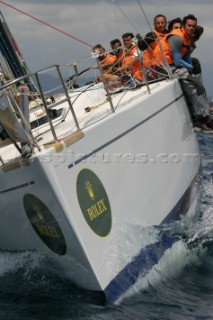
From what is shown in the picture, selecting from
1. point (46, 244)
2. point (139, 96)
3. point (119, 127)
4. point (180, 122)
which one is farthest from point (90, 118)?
point (180, 122)

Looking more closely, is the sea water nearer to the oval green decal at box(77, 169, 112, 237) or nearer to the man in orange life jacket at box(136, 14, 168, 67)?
the oval green decal at box(77, 169, 112, 237)

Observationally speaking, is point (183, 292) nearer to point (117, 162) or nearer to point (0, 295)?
point (117, 162)

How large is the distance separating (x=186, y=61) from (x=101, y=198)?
2.69 m

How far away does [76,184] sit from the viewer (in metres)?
4.18

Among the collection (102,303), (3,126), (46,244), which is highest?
(3,126)

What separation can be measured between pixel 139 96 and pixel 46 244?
177cm

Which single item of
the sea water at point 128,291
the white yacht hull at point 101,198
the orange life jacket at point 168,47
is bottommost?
the sea water at point 128,291

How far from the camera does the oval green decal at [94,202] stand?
13.9ft

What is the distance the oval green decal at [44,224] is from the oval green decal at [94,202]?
27cm

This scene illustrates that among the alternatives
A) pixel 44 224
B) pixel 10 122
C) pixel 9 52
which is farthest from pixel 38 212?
pixel 9 52

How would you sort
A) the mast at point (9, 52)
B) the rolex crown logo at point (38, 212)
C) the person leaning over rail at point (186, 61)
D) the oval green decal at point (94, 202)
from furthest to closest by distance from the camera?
1. the mast at point (9, 52)
2. the person leaning over rail at point (186, 61)
3. the rolex crown logo at point (38, 212)
4. the oval green decal at point (94, 202)

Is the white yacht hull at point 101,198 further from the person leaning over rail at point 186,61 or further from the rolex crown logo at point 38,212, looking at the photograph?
the person leaning over rail at point 186,61

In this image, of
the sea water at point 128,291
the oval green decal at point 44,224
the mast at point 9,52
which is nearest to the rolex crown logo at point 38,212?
the oval green decal at point 44,224

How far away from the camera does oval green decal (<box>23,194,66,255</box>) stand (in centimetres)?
429
